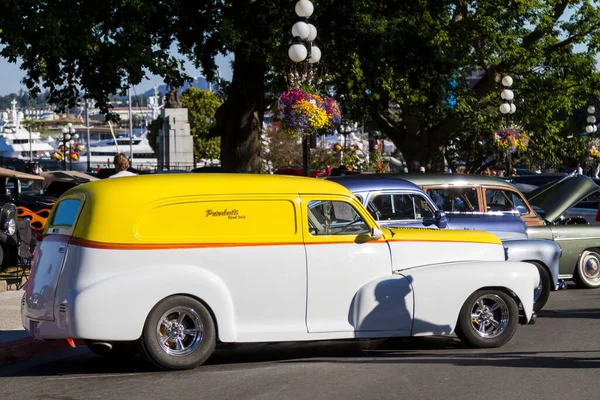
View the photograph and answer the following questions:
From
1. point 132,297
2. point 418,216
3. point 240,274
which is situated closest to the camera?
point 132,297

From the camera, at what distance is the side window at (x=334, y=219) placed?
9.50 m

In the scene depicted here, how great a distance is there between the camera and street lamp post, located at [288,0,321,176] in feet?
57.9

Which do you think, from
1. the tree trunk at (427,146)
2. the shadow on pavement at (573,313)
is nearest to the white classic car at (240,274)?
the shadow on pavement at (573,313)

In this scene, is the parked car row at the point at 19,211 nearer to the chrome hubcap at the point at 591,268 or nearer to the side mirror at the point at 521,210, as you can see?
the side mirror at the point at 521,210

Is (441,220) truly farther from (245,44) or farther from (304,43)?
(245,44)

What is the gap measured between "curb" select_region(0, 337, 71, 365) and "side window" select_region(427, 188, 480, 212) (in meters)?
7.05

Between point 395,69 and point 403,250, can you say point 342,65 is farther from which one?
point 403,250

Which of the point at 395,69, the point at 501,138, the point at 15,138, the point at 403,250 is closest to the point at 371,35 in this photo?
the point at 395,69

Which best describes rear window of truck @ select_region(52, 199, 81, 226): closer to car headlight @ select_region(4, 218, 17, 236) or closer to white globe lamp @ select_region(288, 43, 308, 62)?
car headlight @ select_region(4, 218, 17, 236)

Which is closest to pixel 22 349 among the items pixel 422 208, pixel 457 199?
pixel 422 208

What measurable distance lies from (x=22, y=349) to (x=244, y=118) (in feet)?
47.0

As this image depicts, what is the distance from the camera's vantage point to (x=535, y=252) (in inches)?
484

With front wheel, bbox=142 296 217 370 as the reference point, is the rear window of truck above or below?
above

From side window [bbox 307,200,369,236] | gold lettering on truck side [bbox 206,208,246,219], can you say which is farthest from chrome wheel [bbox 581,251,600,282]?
gold lettering on truck side [bbox 206,208,246,219]
